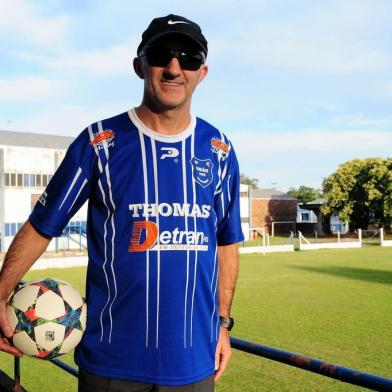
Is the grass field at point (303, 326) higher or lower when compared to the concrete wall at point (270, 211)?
lower

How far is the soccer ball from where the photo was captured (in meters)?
2.09

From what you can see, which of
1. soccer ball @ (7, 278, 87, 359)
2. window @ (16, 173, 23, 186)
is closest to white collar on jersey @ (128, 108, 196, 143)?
soccer ball @ (7, 278, 87, 359)

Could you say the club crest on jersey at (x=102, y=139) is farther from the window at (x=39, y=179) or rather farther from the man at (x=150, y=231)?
the window at (x=39, y=179)

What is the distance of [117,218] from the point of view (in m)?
1.94

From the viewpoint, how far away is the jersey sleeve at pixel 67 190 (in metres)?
1.99

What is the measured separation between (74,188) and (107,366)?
2.10 ft

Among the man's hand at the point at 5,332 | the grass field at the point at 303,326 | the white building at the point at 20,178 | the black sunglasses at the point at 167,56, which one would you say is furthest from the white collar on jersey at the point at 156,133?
the white building at the point at 20,178

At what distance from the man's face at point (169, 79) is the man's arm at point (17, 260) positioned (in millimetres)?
662

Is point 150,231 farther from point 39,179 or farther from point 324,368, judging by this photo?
point 39,179

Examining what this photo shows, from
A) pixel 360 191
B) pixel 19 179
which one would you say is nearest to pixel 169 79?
pixel 19 179

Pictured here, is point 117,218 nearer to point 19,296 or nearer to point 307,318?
point 19,296

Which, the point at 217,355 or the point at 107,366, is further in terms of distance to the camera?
the point at 217,355

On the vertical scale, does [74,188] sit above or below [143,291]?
above

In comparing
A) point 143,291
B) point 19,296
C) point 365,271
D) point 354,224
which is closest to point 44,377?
point 19,296
